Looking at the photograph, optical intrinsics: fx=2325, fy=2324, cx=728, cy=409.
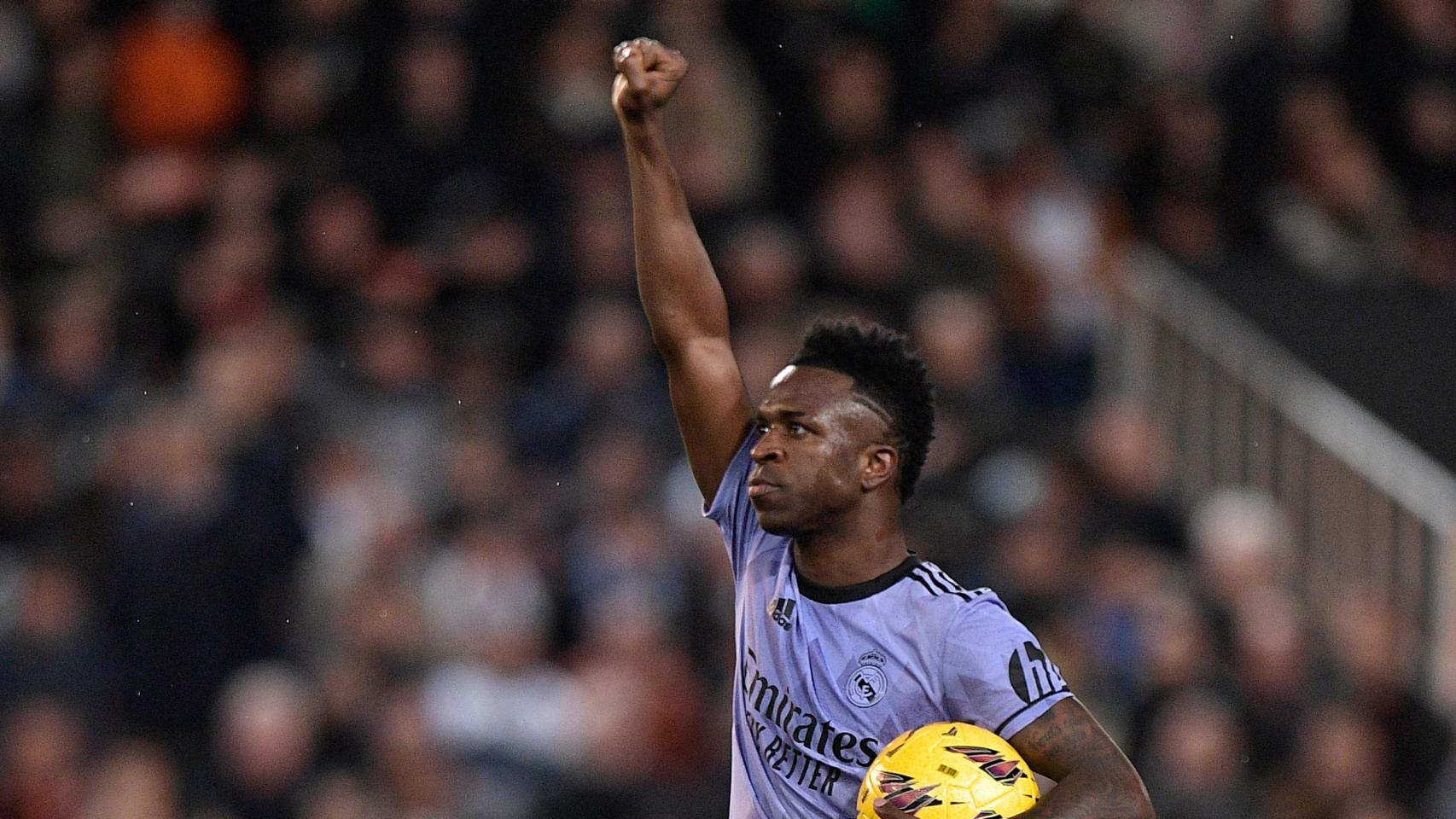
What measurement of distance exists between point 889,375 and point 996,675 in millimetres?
788

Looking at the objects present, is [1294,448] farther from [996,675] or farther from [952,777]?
[952,777]

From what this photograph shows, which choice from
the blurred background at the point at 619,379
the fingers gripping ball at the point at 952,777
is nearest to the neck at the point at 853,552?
the fingers gripping ball at the point at 952,777

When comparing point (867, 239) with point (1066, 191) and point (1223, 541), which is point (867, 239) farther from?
point (1223, 541)

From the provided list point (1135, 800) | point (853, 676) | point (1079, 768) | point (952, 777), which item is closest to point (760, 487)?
point (853, 676)

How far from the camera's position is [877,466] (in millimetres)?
5328

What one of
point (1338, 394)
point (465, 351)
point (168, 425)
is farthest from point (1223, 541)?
point (168, 425)

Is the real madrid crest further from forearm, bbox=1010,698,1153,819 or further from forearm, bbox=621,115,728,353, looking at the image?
forearm, bbox=621,115,728,353

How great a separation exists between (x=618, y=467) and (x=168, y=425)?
199 cm

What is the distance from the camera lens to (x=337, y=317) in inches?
433

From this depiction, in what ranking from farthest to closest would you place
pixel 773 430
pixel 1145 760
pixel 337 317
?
Answer: pixel 337 317 < pixel 1145 760 < pixel 773 430

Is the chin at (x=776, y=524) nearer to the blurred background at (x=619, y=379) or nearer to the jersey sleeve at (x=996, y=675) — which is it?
the jersey sleeve at (x=996, y=675)

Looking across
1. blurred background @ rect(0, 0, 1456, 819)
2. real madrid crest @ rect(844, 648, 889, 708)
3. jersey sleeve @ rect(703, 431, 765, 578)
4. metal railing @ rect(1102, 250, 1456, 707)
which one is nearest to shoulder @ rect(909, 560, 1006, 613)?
real madrid crest @ rect(844, 648, 889, 708)

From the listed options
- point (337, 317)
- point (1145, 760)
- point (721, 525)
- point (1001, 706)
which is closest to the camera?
point (1001, 706)

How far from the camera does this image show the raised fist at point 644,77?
18.0ft
